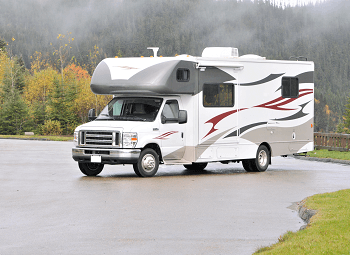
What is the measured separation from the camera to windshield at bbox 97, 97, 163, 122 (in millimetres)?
17047

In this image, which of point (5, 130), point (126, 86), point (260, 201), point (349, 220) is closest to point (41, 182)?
point (126, 86)

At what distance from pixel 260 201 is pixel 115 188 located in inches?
143

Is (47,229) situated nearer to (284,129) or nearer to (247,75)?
(247,75)

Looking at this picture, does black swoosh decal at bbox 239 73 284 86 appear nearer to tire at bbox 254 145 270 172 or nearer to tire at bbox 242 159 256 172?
tire at bbox 254 145 270 172

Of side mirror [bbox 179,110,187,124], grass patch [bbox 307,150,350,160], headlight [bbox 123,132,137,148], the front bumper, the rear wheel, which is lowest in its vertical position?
grass patch [bbox 307,150,350,160]

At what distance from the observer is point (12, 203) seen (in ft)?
38.8

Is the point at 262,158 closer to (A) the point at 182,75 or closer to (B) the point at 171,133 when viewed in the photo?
(B) the point at 171,133

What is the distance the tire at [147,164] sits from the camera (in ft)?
53.8

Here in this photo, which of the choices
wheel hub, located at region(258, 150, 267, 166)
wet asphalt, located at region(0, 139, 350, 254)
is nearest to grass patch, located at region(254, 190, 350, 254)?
wet asphalt, located at region(0, 139, 350, 254)

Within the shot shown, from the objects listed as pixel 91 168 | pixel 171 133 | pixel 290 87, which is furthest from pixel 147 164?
pixel 290 87

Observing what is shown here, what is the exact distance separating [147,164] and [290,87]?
6.43 metres

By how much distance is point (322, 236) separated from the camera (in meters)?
7.83

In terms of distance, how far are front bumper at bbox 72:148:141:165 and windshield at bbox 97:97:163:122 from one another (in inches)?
50.4

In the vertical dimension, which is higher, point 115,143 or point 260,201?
point 115,143
